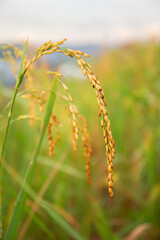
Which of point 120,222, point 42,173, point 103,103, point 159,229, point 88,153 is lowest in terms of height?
point 120,222

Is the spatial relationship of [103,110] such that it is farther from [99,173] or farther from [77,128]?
[99,173]

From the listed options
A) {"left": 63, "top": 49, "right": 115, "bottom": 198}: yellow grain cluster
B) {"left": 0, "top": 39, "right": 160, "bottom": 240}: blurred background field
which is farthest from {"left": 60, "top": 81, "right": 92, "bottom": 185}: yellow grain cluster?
{"left": 0, "top": 39, "right": 160, "bottom": 240}: blurred background field

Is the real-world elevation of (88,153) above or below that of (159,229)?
above

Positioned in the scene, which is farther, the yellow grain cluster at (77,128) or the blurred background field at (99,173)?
the blurred background field at (99,173)

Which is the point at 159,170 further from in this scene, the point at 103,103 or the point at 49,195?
the point at 103,103

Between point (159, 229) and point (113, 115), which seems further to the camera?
point (113, 115)

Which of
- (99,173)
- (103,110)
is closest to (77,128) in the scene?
(103,110)

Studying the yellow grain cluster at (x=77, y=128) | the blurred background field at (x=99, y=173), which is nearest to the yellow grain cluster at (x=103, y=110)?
the yellow grain cluster at (x=77, y=128)

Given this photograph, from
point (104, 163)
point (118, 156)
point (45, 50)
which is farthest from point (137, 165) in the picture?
point (45, 50)

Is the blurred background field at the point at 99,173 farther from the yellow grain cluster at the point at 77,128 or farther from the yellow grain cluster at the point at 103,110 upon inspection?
the yellow grain cluster at the point at 103,110
